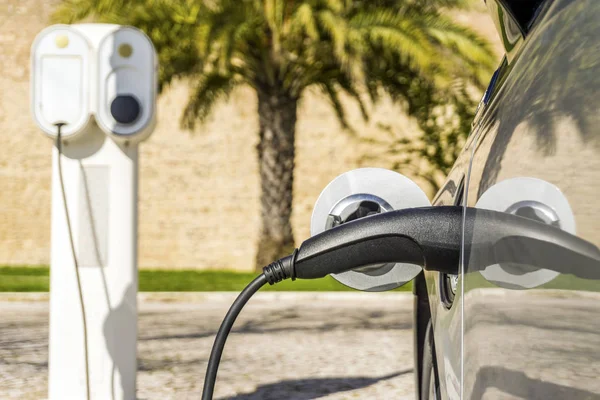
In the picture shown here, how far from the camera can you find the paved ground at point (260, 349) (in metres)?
4.74

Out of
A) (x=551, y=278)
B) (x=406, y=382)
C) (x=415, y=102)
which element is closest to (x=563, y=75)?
(x=551, y=278)

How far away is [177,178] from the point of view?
56.3 feet

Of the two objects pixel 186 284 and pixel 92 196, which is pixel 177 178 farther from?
pixel 92 196

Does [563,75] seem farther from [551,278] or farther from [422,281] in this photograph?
[422,281]

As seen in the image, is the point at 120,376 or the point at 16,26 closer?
the point at 120,376

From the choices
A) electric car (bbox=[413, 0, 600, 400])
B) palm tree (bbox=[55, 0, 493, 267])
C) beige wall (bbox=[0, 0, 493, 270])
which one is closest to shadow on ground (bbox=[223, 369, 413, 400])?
electric car (bbox=[413, 0, 600, 400])

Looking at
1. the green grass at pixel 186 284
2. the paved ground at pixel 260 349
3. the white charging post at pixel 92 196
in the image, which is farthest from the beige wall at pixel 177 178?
the white charging post at pixel 92 196

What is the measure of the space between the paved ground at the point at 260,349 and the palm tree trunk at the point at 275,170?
3546 mm

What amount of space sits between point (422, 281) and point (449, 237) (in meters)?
0.73

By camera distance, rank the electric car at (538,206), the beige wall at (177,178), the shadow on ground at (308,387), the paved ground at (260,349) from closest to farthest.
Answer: the electric car at (538,206) < the shadow on ground at (308,387) < the paved ground at (260,349) < the beige wall at (177,178)

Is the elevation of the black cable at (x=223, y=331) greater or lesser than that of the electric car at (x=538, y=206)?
lesser

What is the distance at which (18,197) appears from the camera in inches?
674

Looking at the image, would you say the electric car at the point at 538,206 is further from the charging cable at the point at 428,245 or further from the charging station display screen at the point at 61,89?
the charging station display screen at the point at 61,89

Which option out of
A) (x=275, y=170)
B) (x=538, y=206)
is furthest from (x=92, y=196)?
(x=275, y=170)
